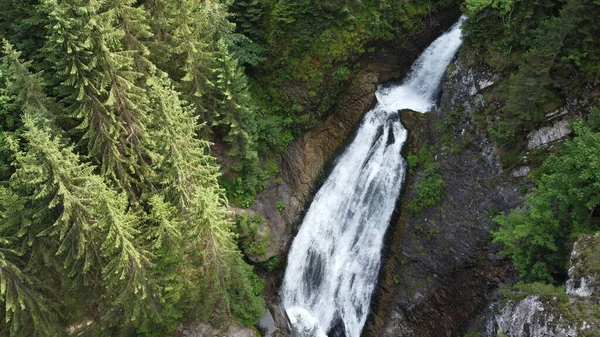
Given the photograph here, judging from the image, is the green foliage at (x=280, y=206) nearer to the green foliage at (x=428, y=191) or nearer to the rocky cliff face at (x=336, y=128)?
the rocky cliff face at (x=336, y=128)

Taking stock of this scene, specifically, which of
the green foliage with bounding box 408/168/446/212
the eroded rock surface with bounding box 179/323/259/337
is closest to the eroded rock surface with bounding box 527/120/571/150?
→ the green foliage with bounding box 408/168/446/212

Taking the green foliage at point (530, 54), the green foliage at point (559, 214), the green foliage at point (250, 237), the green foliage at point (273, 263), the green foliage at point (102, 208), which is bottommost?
the green foliage at point (273, 263)

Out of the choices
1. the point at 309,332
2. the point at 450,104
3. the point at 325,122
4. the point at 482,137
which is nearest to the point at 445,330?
the point at 309,332

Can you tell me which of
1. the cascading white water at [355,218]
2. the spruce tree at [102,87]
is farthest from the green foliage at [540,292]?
the spruce tree at [102,87]

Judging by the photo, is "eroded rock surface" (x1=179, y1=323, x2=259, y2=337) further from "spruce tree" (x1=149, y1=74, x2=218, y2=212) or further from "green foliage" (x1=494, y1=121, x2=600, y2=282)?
"green foliage" (x1=494, y1=121, x2=600, y2=282)

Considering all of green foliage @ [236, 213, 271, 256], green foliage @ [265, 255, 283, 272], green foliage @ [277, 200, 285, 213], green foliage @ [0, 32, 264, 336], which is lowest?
green foliage @ [265, 255, 283, 272]

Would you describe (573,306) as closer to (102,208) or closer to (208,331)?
(208,331)

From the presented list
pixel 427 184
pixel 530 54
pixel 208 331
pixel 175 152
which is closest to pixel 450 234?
pixel 427 184
